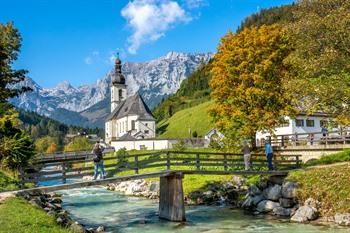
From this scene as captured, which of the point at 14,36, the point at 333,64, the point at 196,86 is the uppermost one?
the point at 196,86

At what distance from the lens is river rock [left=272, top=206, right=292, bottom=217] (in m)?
27.9

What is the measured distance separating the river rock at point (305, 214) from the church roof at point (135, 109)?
102 meters

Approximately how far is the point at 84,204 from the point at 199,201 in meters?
10.4

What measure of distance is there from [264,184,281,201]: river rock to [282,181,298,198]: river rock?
548mm

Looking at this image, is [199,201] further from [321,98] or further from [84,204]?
[321,98]

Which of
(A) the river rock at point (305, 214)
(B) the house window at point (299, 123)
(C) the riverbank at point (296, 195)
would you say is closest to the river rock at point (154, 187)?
(C) the riverbank at point (296, 195)

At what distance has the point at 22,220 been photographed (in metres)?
16.4

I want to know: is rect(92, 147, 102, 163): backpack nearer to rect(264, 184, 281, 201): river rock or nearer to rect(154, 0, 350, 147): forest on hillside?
rect(264, 184, 281, 201): river rock

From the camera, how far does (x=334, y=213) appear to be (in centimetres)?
2520

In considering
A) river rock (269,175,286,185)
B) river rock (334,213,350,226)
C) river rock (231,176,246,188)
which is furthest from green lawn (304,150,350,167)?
river rock (334,213,350,226)

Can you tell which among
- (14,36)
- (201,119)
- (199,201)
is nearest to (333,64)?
(199,201)

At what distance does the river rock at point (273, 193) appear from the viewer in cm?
3000

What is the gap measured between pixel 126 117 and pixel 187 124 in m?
19.0

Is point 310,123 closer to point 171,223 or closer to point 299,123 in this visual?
point 299,123
